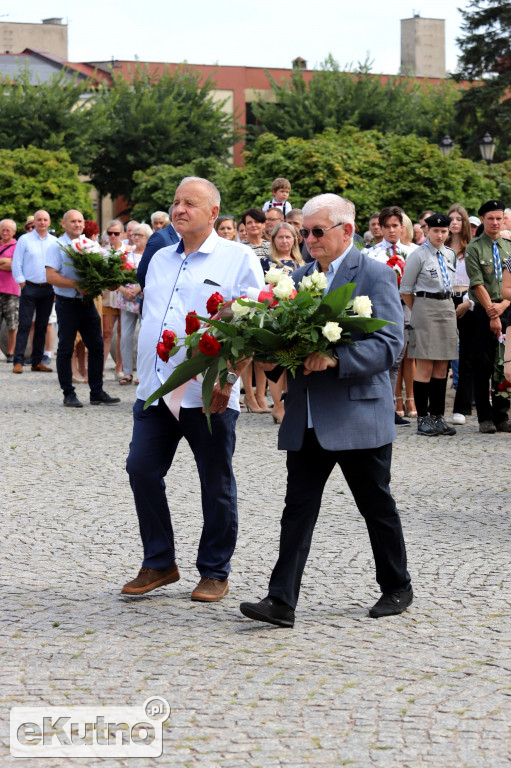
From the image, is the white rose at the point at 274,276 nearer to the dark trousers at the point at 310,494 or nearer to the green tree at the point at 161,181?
the dark trousers at the point at 310,494

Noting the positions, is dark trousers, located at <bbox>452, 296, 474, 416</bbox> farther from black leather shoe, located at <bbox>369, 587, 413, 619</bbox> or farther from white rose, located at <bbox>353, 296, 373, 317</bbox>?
white rose, located at <bbox>353, 296, 373, 317</bbox>

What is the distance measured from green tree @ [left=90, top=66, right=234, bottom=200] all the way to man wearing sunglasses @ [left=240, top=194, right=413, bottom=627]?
2083 inches

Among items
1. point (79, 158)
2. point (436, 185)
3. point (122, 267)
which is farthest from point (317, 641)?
point (79, 158)

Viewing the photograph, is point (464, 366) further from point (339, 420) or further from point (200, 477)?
point (339, 420)

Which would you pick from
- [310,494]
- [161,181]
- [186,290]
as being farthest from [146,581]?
[161,181]

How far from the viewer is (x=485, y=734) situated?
439 cm

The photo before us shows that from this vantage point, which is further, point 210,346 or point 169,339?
point 169,339

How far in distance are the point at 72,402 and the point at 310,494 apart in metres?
9.20

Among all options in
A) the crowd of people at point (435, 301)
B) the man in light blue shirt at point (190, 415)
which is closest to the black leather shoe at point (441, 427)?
the crowd of people at point (435, 301)

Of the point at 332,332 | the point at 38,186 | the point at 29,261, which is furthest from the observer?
the point at 38,186

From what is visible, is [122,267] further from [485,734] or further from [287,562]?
[485,734]

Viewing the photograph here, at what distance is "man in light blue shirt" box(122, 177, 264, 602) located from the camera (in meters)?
6.25

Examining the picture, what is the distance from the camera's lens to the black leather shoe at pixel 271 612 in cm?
576

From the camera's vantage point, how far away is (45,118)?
55031 millimetres
